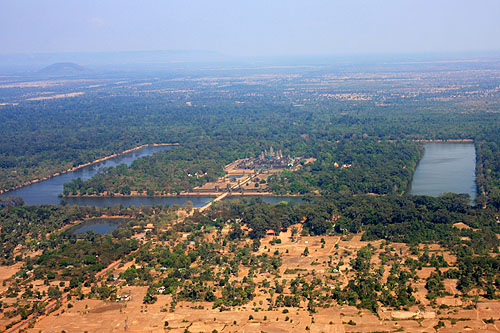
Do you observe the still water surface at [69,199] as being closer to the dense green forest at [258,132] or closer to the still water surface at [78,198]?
the still water surface at [78,198]

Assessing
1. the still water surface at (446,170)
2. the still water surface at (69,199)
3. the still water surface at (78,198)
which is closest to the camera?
the still water surface at (446,170)

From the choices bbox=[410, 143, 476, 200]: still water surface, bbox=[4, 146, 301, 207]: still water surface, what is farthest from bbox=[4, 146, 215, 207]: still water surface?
bbox=[410, 143, 476, 200]: still water surface

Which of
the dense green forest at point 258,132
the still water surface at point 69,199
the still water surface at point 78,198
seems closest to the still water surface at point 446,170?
the dense green forest at point 258,132

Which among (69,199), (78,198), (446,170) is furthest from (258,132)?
(69,199)

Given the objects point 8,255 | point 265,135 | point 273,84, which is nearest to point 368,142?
point 265,135

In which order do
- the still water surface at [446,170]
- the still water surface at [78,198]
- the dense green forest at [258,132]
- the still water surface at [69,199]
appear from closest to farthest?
the still water surface at [446,170] < the still water surface at [78,198] < the still water surface at [69,199] < the dense green forest at [258,132]

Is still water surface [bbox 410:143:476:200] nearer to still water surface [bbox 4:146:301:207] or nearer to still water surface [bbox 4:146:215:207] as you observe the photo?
still water surface [bbox 4:146:301:207]

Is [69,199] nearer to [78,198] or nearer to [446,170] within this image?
[78,198]

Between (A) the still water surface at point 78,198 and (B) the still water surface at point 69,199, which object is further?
(B) the still water surface at point 69,199

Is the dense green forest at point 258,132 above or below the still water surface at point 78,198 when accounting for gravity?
above

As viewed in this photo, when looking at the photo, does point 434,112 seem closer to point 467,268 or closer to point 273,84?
point 467,268
